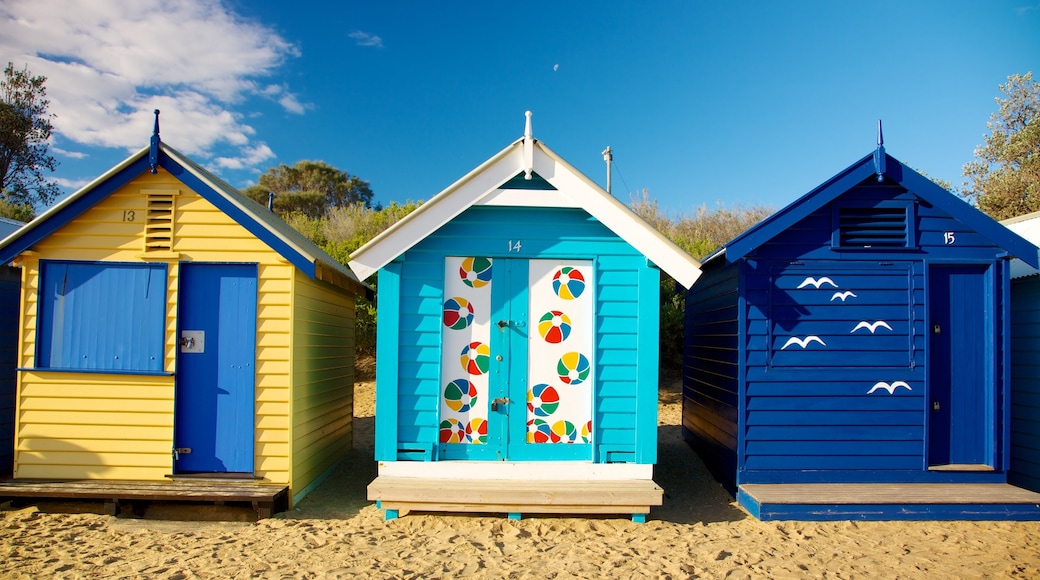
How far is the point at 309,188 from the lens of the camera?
34625 mm

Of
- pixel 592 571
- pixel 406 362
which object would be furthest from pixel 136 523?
pixel 592 571

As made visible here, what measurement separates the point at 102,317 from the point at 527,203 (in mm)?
4658

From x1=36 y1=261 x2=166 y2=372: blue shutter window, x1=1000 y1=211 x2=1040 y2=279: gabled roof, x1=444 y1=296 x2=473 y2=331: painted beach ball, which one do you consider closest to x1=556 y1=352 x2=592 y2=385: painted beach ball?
x1=444 y1=296 x2=473 y2=331: painted beach ball

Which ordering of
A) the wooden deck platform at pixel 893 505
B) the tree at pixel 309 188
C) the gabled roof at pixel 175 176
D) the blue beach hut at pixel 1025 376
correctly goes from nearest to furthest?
the wooden deck platform at pixel 893 505, the gabled roof at pixel 175 176, the blue beach hut at pixel 1025 376, the tree at pixel 309 188

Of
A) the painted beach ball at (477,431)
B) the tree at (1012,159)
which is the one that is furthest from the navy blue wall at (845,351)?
the tree at (1012,159)

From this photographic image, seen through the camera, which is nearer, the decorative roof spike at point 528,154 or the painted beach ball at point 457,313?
the decorative roof spike at point 528,154

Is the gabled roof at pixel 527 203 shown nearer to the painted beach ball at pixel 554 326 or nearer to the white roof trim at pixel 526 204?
the white roof trim at pixel 526 204

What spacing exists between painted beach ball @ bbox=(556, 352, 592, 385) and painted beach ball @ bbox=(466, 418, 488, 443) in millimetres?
958

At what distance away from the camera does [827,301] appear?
21.7 feet

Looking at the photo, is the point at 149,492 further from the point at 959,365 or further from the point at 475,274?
the point at 959,365

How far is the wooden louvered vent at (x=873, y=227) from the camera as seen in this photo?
6676 mm

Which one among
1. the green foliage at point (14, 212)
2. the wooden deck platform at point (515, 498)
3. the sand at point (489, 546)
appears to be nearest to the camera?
the sand at point (489, 546)

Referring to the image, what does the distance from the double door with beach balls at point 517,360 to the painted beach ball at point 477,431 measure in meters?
0.01

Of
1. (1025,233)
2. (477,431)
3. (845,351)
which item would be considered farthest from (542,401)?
(1025,233)
